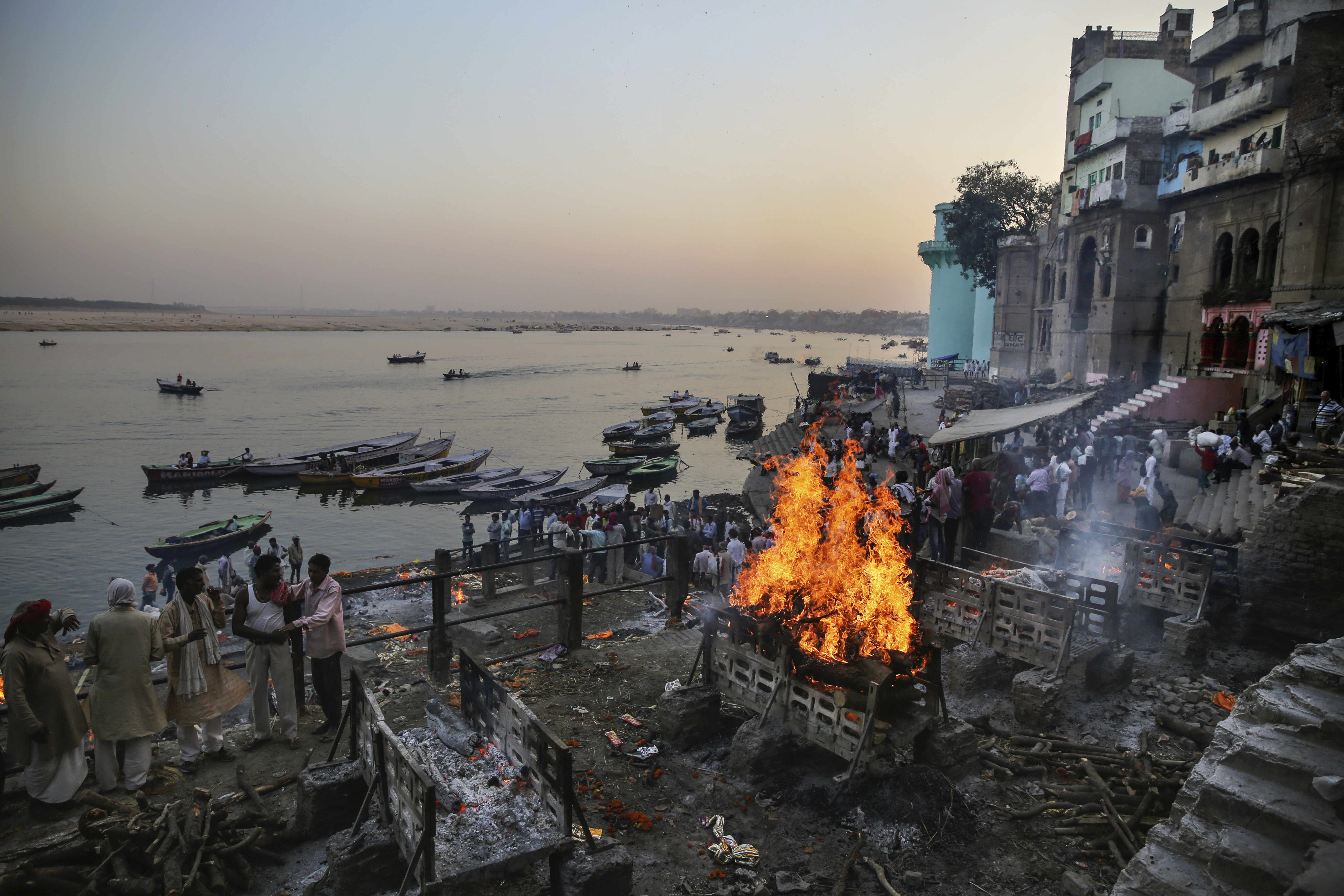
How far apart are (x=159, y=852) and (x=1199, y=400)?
31488 mm

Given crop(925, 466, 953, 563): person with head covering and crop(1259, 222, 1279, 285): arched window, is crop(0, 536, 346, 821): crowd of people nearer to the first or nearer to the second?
crop(925, 466, 953, 563): person with head covering

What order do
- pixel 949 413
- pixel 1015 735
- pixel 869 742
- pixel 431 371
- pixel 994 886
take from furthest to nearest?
pixel 431 371 → pixel 949 413 → pixel 1015 735 → pixel 869 742 → pixel 994 886

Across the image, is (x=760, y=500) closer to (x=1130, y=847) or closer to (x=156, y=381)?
(x=1130, y=847)

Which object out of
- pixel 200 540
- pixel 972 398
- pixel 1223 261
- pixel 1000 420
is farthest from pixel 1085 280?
pixel 200 540

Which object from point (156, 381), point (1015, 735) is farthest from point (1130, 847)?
point (156, 381)

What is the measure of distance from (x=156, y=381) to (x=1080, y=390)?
359 feet

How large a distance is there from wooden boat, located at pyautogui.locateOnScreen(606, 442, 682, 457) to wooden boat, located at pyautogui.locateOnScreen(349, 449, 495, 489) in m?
9.46

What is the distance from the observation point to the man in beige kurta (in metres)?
5.56

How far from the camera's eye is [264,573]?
5910 mm

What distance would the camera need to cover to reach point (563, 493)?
114 feet

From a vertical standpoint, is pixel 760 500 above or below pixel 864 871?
below

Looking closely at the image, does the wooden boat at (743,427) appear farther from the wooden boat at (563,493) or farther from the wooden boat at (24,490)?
the wooden boat at (24,490)

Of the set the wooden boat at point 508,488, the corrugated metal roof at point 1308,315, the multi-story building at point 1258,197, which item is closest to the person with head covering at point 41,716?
the corrugated metal roof at point 1308,315

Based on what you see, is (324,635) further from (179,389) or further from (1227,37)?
(179,389)
